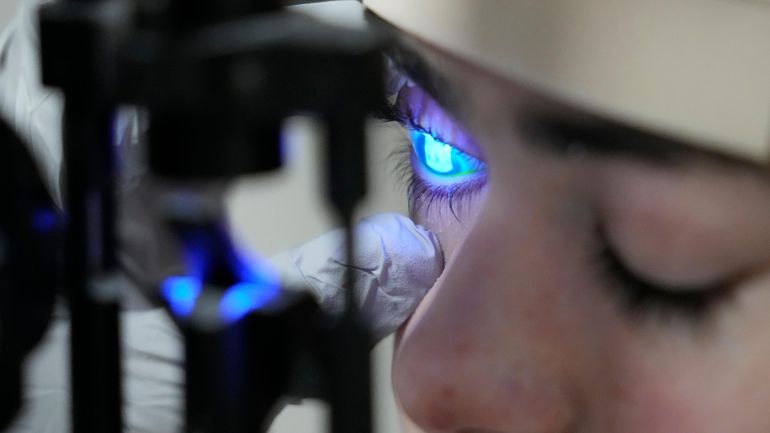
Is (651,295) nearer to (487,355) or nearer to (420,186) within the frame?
(487,355)

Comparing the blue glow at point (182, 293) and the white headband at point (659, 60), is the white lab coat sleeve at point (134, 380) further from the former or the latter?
the white headband at point (659, 60)

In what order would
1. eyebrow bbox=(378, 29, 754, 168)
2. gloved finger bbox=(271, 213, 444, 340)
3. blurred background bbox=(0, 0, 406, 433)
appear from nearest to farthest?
blurred background bbox=(0, 0, 406, 433)
eyebrow bbox=(378, 29, 754, 168)
gloved finger bbox=(271, 213, 444, 340)

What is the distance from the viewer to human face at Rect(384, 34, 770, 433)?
0.44 m

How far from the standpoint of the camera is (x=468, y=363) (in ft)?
1.64

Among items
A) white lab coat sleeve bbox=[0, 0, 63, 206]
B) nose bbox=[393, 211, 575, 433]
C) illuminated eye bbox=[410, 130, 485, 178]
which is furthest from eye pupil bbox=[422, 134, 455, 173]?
white lab coat sleeve bbox=[0, 0, 63, 206]

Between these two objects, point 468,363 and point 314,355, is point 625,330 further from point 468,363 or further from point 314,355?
point 314,355

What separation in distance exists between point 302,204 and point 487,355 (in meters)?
0.42

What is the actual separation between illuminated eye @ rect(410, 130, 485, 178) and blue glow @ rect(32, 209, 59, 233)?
28 centimetres

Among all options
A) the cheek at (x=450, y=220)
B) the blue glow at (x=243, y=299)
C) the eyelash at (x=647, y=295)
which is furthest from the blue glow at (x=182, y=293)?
the cheek at (x=450, y=220)

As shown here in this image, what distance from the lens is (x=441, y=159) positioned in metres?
0.65

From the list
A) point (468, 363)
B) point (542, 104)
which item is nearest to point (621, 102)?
point (542, 104)

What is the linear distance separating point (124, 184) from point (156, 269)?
33mm

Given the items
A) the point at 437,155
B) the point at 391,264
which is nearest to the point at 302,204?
the point at 391,264

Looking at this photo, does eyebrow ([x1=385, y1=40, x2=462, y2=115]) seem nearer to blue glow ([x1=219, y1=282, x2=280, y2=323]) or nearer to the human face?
the human face
